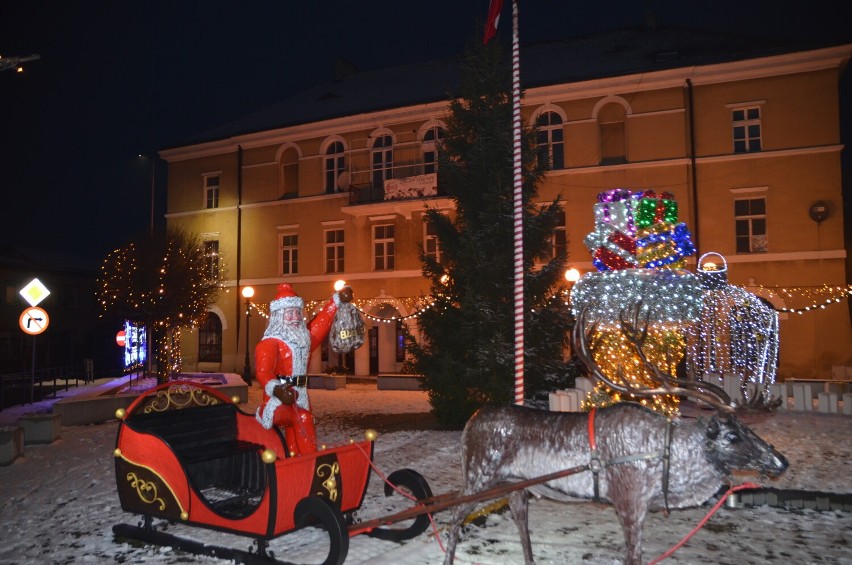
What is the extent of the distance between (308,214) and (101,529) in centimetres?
2244

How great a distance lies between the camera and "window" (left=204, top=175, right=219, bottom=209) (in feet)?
102

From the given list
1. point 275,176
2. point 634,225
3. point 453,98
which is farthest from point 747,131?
point 275,176

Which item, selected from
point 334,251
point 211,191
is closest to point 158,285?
point 334,251

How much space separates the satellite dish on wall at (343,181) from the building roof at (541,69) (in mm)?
2550

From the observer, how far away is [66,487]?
884cm

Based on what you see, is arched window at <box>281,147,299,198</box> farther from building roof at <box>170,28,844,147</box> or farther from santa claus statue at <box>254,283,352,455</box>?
santa claus statue at <box>254,283,352,455</box>

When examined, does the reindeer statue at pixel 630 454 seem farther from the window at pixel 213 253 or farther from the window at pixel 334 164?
the window at pixel 213 253

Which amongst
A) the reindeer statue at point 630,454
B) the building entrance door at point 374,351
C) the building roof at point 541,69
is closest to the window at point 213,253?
the building roof at point 541,69

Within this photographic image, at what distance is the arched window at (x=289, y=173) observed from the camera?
97.0 ft

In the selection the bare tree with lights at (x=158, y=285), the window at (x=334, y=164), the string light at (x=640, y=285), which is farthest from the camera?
the window at (x=334, y=164)

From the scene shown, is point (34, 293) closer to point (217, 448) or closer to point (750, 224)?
point (217, 448)

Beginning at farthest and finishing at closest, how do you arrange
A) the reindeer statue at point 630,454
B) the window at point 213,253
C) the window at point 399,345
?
the window at point 213,253 < the window at point 399,345 < the reindeer statue at point 630,454

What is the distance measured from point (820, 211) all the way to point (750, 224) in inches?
82.4

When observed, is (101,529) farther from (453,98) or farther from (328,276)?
(328,276)
